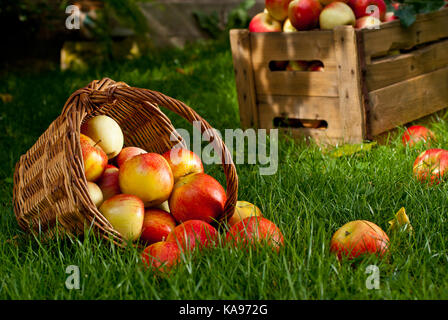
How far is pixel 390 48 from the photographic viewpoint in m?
3.04

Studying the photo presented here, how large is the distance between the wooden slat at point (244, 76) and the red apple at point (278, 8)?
18 cm

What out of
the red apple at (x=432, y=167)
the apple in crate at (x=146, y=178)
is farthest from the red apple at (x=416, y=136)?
the apple in crate at (x=146, y=178)

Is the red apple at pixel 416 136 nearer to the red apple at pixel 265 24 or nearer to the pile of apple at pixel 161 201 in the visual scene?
the red apple at pixel 265 24

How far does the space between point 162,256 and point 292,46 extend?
1776 mm

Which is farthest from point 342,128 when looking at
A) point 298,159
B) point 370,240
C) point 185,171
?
point 370,240

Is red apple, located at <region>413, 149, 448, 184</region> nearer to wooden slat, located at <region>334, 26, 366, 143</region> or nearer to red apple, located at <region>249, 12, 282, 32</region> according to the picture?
wooden slat, located at <region>334, 26, 366, 143</region>

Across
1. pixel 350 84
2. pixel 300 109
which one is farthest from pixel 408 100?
pixel 300 109

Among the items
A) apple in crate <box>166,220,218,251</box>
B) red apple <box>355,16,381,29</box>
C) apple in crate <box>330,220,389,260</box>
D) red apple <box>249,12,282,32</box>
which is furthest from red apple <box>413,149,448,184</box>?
red apple <box>249,12,282,32</box>

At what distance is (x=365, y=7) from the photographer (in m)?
3.07

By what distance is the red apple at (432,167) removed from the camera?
7.34ft

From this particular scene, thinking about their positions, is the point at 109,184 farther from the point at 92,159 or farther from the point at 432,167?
Result: the point at 432,167

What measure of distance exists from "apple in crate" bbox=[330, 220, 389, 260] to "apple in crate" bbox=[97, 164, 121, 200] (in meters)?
0.76
